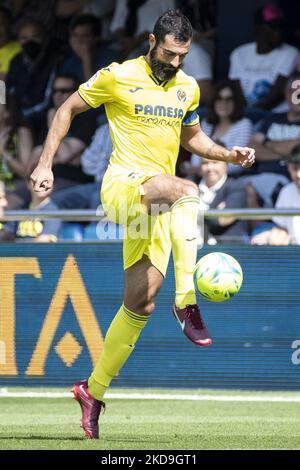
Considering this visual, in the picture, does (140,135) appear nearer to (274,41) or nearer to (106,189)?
(106,189)

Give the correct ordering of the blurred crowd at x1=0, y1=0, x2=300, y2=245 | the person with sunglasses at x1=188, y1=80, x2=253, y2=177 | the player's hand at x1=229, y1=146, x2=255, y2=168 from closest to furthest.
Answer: the player's hand at x1=229, y1=146, x2=255, y2=168 < the blurred crowd at x1=0, y1=0, x2=300, y2=245 < the person with sunglasses at x1=188, y1=80, x2=253, y2=177

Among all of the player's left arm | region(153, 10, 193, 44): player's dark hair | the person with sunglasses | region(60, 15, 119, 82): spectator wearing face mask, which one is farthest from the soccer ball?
region(60, 15, 119, 82): spectator wearing face mask

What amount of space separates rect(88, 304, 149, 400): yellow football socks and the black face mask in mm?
8333

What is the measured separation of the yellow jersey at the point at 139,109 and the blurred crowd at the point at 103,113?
429cm

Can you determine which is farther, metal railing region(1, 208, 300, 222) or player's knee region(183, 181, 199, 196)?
metal railing region(1, 208, 300, 222)

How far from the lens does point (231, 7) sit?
15352 millimetres

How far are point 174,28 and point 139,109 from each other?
0.62 metres

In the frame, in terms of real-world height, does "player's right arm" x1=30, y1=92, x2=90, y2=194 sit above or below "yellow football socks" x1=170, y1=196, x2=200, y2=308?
above

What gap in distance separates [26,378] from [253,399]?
223 cm

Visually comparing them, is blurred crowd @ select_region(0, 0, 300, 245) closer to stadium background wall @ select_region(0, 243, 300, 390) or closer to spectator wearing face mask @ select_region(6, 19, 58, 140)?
spectator wearing face mask @ select_region(6, 19, 58, 140)

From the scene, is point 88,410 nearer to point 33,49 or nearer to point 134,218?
point 134,218

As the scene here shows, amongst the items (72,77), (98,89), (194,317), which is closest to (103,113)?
(72,77)

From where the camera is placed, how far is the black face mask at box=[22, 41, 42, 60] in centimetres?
1603

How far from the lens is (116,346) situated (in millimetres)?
8328
